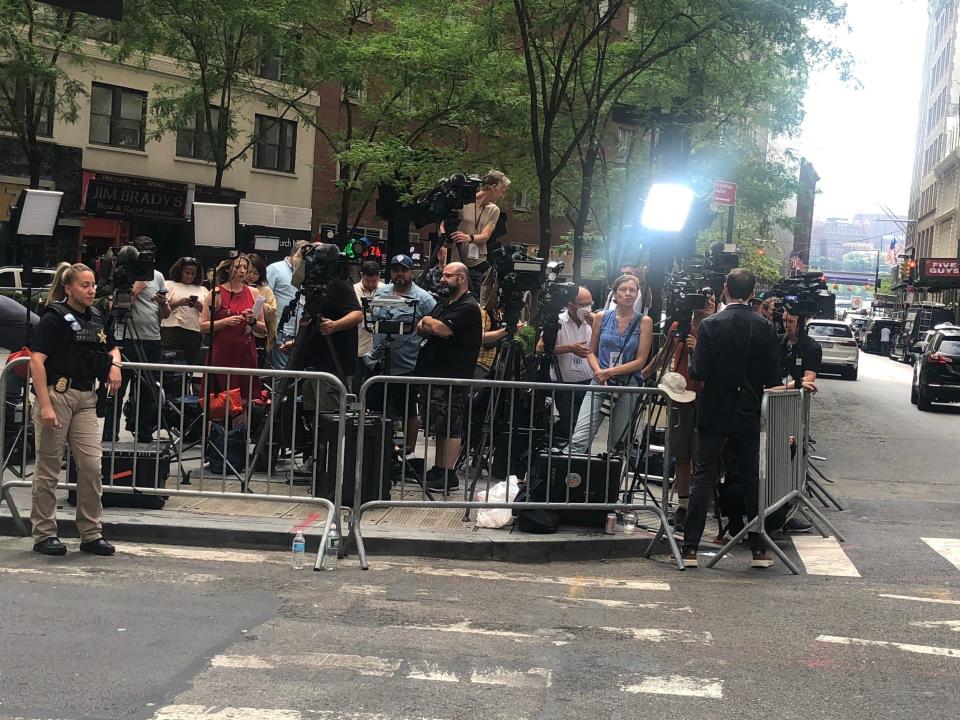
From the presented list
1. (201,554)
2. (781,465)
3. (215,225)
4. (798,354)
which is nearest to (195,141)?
(215,225)

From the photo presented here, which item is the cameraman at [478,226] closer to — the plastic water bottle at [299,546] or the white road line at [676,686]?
the plastic water bottle at [299,546]

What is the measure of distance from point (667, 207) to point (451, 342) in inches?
130

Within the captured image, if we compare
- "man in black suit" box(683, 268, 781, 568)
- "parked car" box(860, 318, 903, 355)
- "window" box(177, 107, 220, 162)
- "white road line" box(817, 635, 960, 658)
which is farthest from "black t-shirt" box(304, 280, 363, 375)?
"parked car" box(860, 318, 903, 355)

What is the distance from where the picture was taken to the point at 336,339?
34.5 ft

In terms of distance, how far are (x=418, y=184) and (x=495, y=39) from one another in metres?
8.51

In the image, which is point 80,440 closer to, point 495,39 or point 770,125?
point 495,39

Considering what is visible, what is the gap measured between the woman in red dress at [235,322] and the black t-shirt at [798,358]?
4874 millimetres

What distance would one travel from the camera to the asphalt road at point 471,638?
5.09 meters

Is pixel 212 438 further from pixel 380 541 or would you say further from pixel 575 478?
pixel 575 478

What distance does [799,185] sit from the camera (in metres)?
34.7

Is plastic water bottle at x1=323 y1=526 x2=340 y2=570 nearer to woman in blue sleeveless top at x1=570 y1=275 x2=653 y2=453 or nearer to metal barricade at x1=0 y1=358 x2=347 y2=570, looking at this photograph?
metal barricade at x1=0 y1=358 x2=347 y2=570

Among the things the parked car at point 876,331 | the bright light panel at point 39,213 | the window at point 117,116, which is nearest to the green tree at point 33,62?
the window at point 117,116

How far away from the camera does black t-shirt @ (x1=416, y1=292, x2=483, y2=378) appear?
10062 mm

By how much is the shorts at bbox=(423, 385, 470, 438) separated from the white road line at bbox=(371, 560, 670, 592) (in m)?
1.30
